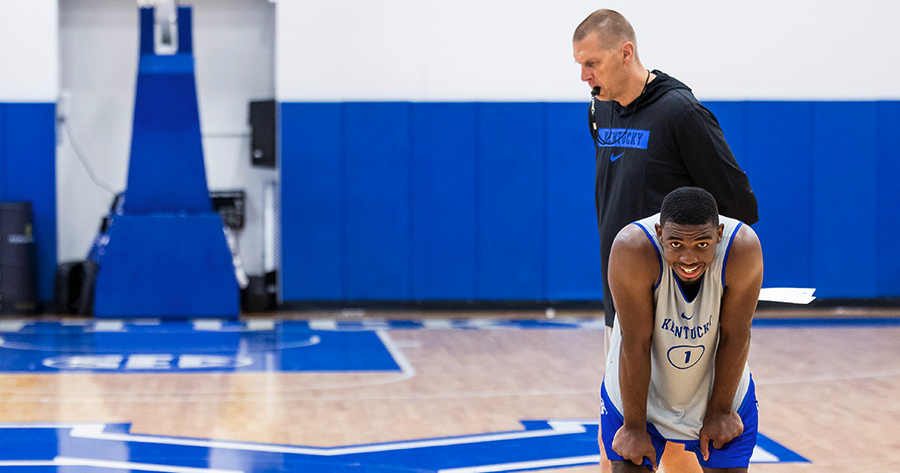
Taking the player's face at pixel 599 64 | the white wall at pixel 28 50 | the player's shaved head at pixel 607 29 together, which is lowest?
the player's face at pixel 599 64

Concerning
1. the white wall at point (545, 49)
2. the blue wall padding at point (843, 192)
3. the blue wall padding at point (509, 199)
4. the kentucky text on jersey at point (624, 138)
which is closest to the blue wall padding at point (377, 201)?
the white wall at point (545, 49)

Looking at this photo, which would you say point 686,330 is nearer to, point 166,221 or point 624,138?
point 624,138

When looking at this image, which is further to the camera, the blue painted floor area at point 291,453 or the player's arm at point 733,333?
the blue painted floor area at point 291,453

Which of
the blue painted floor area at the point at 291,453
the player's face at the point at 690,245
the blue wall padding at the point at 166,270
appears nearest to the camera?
the player's face at the point at 690,245

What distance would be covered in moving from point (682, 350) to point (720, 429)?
8.8 inches

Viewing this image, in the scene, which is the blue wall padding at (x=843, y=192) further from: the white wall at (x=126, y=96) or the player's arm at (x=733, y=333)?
the player's arm at (x=733, y=333)

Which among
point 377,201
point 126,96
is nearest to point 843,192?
point 377,201

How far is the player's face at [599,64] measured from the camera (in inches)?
115

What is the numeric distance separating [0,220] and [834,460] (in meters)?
8.71

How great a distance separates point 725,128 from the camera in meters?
11.1

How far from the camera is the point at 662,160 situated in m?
2.93

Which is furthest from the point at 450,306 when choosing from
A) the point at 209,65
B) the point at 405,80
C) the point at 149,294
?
the point at 209,65

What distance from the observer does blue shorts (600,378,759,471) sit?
2568 mm

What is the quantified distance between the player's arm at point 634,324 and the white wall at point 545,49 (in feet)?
28.5
